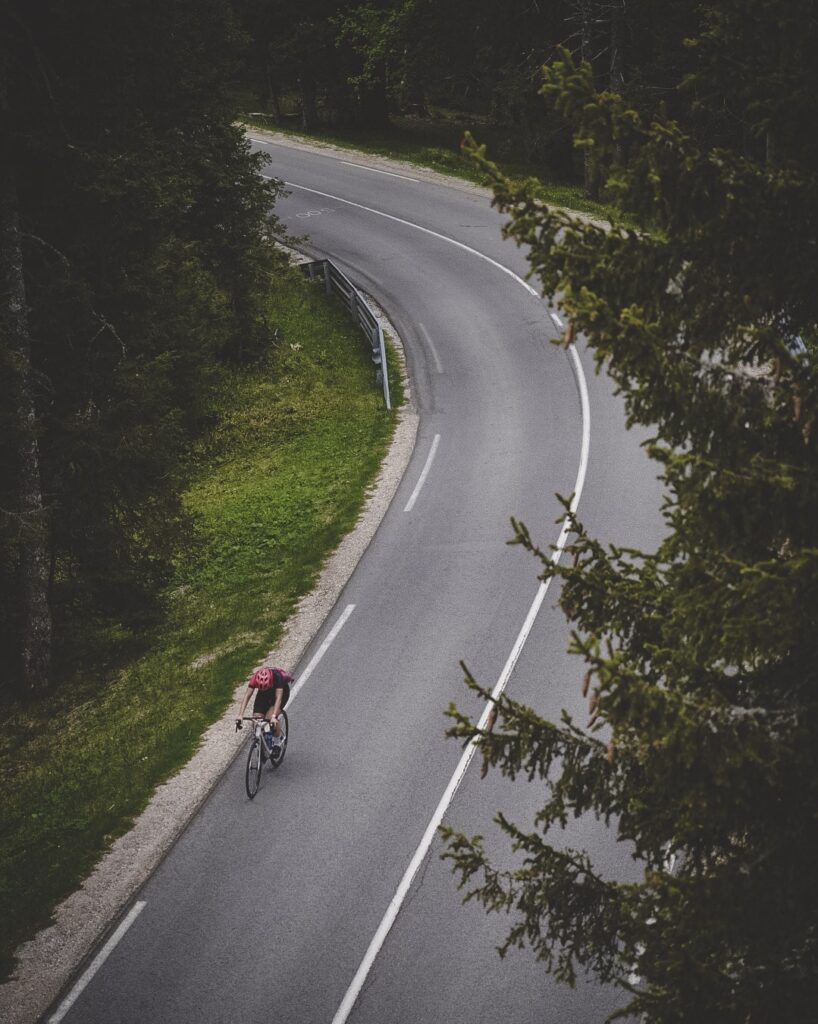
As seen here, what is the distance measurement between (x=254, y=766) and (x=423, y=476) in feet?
35.9

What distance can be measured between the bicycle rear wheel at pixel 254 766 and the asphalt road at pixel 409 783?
0.18 metres

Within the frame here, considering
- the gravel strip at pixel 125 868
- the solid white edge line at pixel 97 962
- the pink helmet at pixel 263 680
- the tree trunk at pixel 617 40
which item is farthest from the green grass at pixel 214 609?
the tree trunk at pixel 617 40

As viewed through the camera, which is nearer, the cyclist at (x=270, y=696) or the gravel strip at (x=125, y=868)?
the gravel strip at (x=125, y=868)

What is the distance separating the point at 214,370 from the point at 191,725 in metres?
8.55

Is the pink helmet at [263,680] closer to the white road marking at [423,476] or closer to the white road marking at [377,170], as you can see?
the white road marking at [423,476]

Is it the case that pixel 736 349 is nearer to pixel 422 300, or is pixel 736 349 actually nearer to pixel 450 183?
pixel 422 300

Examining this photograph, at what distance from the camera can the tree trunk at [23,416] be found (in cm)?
1476

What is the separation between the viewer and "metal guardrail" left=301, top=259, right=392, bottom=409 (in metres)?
28.3

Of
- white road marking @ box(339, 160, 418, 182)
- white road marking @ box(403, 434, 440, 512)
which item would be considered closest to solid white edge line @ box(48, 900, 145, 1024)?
white road marking @ box(403, 434, 440, 512)

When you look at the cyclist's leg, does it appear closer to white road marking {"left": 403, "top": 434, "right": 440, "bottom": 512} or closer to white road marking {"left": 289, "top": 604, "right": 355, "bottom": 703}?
white road marking {"left": 289, "top": 604, "right": 355, "bottom": 703}

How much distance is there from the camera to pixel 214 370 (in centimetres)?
2095

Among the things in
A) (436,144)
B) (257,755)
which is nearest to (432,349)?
(257,755)

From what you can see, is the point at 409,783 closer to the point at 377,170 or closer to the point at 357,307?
the point at 357,307

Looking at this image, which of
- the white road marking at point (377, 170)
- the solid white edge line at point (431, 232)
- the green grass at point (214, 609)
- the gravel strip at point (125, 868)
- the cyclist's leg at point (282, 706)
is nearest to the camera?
the gravel strip at point (125, 868)
